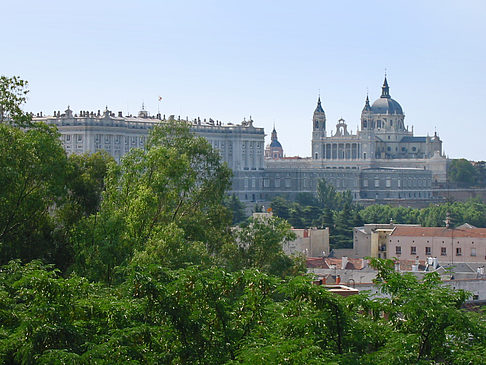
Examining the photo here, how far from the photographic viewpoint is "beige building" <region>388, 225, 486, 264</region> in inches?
1922

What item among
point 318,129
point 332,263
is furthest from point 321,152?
point 332,263

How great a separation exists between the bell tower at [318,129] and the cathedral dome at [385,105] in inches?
492

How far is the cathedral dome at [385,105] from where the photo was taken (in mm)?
156125

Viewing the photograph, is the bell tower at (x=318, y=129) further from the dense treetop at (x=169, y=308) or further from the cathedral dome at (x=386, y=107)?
the dense treetop at (x=169, y=308)

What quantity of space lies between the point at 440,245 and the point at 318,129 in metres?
96.1

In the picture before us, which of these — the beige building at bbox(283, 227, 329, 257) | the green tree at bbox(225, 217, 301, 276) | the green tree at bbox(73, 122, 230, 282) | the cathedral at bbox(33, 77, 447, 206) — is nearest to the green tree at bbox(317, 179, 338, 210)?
the cathedral at bbox(33, 77, 447, 206)

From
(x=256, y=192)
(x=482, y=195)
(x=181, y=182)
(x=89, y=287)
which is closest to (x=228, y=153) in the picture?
(x=256, y=192)

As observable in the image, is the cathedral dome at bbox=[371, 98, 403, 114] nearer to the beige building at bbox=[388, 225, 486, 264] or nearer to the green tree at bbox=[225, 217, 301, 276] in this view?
the beige building at bbox=[388, 225, 486, 264]

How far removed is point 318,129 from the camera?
476ft

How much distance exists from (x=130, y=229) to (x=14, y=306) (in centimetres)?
1020

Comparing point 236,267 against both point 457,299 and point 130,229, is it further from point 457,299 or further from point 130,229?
point 457,299

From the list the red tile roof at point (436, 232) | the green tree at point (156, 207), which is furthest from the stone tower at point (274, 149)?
the green tree at point (156, 207)

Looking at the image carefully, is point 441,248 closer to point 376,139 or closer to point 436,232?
point 436,232

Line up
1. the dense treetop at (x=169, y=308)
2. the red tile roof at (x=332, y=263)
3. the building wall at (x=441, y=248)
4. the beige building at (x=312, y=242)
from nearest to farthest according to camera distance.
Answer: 1. the dense treetop at (x=169, y=308)
2. the red tile roof at (x=332, y=263)
3. the building wall at (x=441, y=248)
4. the beige building at (x=312, y=242)
